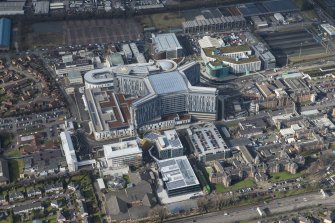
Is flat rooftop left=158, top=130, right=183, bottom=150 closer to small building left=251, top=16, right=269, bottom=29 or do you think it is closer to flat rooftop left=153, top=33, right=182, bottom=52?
flat rooftop left=153, top=33, right=182, bottom=52

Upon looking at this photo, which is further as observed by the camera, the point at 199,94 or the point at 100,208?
the point at 199,94

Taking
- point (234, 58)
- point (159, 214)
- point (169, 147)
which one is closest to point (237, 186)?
point (169, 147)

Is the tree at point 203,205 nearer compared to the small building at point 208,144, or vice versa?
the tree at point 203,205

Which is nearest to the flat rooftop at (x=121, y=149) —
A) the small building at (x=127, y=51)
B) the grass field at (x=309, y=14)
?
the small building at (x=127, y=51)

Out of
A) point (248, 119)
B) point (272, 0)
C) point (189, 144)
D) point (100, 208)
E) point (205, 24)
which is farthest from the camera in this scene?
point (272, 0)

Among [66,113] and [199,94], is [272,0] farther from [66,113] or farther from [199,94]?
[66,113]

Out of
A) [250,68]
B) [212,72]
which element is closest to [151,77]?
[212,72]

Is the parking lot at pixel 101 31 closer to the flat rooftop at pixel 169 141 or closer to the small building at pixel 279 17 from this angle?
the small building at pixel 279 17
